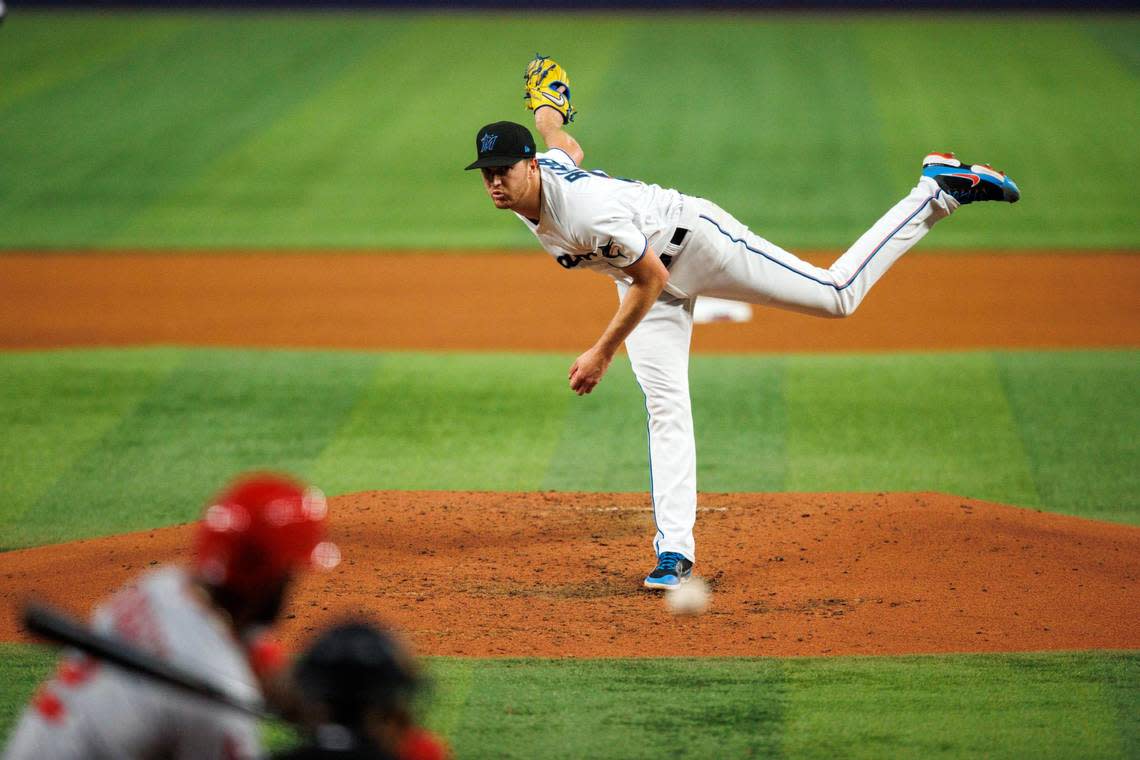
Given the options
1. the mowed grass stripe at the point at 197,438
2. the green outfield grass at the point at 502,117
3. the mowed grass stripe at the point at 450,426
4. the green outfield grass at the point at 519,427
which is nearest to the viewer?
the mowed grass stripe at the point at 197,438

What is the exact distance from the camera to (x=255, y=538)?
3.13 metres

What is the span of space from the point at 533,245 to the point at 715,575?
32.0ft

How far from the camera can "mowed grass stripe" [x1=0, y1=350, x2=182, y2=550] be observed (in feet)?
27.6

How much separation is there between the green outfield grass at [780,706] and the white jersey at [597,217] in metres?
1.77

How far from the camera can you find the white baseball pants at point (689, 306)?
21.5 ft

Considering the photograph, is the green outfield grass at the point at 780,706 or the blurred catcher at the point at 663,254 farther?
the blurred catcher at the point at 663,254

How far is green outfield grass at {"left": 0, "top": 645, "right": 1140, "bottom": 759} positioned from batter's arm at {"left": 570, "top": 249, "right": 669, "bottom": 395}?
49.8 inches

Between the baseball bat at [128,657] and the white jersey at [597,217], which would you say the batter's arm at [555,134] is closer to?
the white jersey at [597,217]

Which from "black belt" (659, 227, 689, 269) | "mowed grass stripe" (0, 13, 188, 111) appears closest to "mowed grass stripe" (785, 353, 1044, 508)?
"black belt" (659, 227, 689, 269)

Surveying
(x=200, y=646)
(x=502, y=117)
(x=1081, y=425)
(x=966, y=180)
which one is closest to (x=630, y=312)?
(x=966, y=180)

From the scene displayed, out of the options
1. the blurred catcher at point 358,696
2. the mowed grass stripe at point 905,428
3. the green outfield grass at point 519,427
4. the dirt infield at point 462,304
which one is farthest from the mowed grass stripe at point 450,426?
the blurred catcher at point 358,696

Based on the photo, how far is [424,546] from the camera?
24.1ft

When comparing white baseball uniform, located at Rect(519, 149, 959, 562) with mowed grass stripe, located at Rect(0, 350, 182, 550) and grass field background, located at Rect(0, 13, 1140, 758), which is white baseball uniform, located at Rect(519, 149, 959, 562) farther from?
mowed grass stripe, located at Rect(0, 350, 182, 550)

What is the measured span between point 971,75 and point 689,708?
65.7 feet
